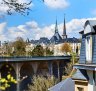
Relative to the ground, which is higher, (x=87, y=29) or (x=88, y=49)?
(x=87, y=29)

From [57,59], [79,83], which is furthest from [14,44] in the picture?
[79,83]

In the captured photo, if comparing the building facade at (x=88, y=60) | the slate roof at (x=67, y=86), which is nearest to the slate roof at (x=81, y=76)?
the building facade at (x=88, y=60)

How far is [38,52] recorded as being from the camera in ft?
387

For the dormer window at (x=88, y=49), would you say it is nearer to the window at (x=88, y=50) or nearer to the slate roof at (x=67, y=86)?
the window at (x=88, y=50)

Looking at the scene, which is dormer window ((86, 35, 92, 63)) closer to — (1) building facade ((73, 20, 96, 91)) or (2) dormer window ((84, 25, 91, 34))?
(1) building facade ((73, 20, 96, 91))

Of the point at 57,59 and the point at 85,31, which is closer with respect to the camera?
the point at 85,31

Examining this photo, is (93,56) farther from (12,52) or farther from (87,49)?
(12,52)

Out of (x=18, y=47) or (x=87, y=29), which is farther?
(x=18, y=47)

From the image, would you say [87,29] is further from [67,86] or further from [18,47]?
[18,47]

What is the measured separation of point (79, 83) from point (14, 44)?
304 feet

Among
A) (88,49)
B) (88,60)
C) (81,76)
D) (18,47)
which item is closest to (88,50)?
(88,49)

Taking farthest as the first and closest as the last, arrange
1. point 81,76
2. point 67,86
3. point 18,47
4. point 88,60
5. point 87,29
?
point 18,47
point 67,86
point 81,76
point 87,29
point 88,60

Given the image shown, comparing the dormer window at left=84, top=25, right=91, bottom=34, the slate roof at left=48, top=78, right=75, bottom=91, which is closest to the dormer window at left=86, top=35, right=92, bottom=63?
the dormer window at left=84, top=25, right=91, bottom=34

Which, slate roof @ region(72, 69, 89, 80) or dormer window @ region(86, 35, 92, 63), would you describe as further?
slate roof @ region(72, 69, 89, 80)
